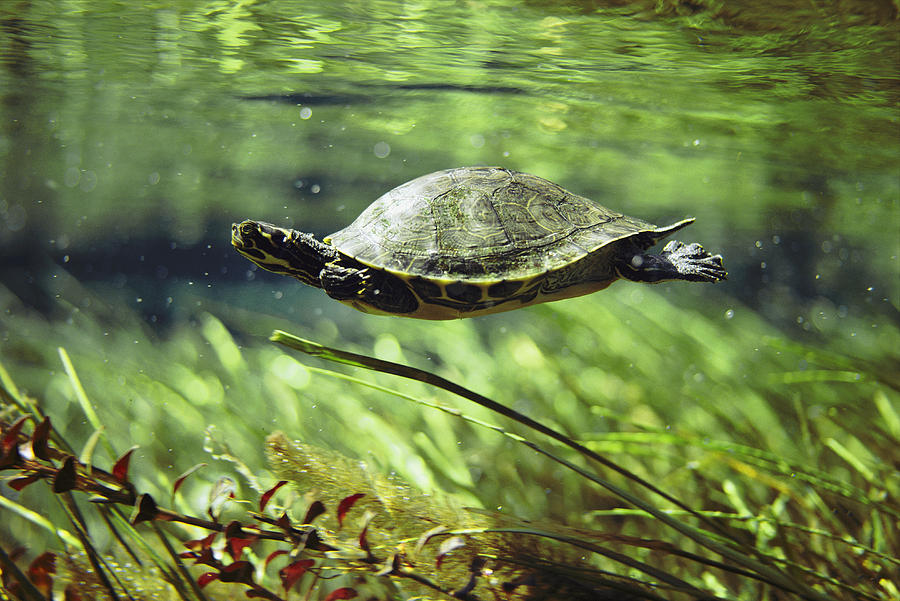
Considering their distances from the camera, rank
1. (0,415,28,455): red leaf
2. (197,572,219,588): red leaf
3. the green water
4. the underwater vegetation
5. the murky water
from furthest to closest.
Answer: the murky water → the green water → the underwater vegetation → (197,572,219,588): red leaf → (0,415,28,455): red leaf

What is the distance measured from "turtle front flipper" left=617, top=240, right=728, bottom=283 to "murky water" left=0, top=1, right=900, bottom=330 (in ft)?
8.32

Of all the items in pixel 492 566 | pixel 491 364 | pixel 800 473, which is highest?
pixel 492 566

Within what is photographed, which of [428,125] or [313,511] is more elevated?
[428,125]

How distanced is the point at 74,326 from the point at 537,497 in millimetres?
5520

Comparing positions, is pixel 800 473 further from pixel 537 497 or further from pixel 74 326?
pixel 74 326

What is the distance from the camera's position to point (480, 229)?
2.05m

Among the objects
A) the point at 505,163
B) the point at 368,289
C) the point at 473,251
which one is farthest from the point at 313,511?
the point at 505,163

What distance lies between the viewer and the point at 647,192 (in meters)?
12.0

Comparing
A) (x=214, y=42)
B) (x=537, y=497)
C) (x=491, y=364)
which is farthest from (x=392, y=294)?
(x=214, y=42)

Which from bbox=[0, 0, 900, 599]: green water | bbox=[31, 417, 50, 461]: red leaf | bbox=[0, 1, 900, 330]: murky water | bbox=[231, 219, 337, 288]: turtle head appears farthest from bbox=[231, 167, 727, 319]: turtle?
bbox=[0, 1, 900, 330]: murky water

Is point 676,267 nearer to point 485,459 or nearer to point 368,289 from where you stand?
point 368,289

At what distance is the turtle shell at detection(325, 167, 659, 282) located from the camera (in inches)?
76.8

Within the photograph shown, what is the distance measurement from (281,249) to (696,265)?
1.65 metres

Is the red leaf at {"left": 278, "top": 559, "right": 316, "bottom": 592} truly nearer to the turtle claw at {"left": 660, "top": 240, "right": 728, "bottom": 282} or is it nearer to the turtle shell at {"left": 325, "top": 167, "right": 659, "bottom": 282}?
the turtle shell at {"left": 325, "top": 167, "right": 659, "bottom": 282}
